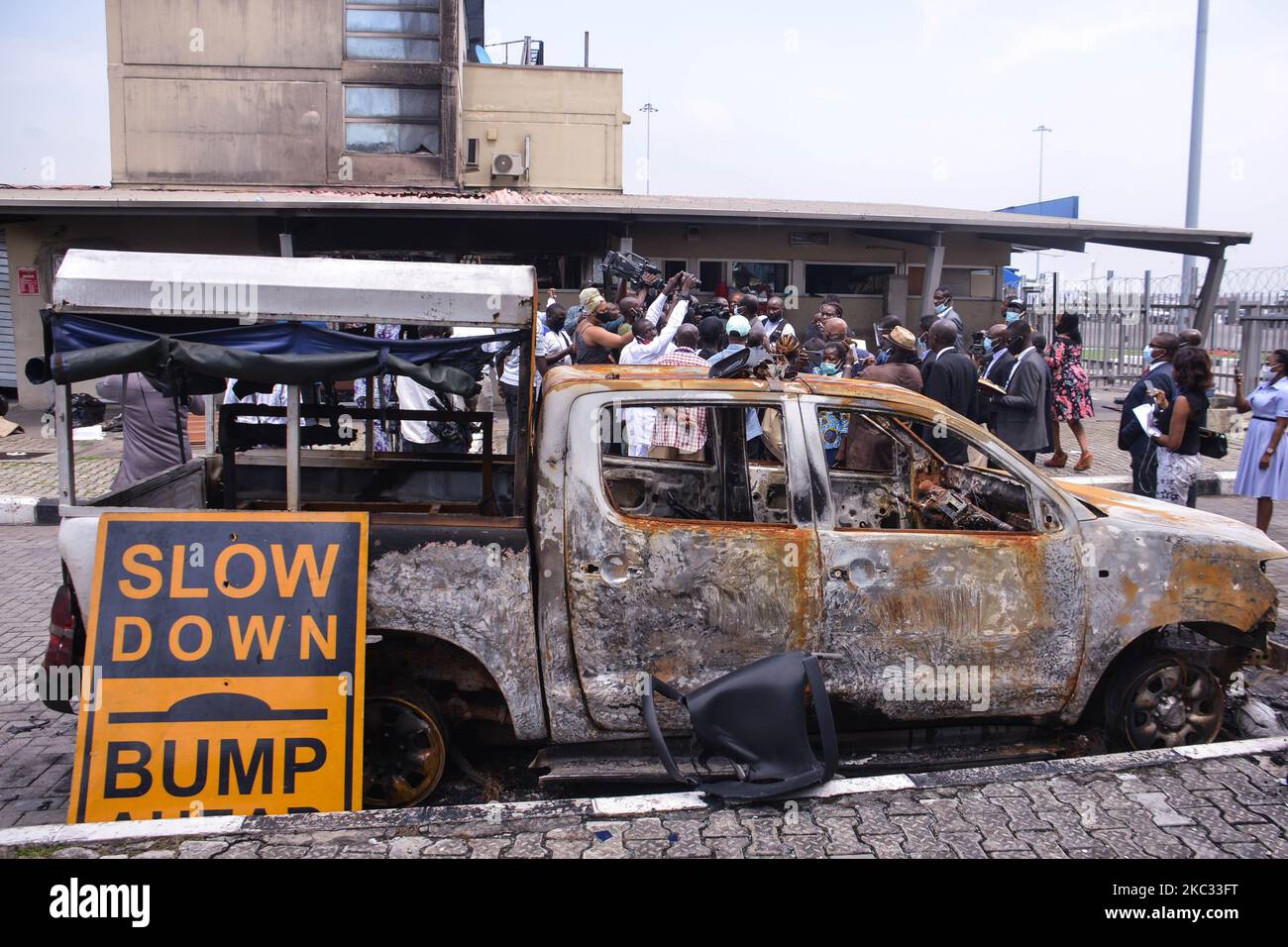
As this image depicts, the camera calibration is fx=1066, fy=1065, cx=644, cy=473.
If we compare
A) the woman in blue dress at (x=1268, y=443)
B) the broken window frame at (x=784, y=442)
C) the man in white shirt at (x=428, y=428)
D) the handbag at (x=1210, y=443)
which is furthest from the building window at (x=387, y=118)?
the broken window frame at (x=784, y=442)

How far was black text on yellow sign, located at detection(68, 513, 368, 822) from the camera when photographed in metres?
Result: 4.01

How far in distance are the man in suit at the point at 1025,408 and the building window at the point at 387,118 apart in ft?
50.6

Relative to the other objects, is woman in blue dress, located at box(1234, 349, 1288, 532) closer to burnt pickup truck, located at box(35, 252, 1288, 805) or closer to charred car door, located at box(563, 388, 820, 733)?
burnt pickup truck, located at box(35, 252, 1288, 805)

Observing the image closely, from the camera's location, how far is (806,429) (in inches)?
173

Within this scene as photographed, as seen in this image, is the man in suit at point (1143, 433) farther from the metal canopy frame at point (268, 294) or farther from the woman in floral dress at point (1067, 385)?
the metal canopy frame at point (268, 294)

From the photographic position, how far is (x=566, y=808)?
4.07 metres

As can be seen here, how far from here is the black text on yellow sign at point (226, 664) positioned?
4008 mm

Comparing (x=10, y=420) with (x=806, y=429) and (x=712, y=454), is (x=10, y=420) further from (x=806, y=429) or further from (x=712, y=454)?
(x=806, y=429)

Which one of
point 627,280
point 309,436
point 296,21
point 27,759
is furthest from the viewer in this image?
point 296,21

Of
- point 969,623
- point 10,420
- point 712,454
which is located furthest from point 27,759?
point 10,420

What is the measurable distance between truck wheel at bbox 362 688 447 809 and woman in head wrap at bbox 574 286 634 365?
593 cm

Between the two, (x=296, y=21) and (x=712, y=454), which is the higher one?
(x=296, y=21)

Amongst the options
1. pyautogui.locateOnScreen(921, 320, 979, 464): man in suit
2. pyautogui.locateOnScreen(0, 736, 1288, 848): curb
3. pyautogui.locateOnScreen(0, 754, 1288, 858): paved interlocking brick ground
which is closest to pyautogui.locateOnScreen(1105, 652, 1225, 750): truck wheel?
pyautogui.locateOnScreen(0, 736, 1288, 848): curb

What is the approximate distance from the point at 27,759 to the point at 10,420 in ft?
42.4
